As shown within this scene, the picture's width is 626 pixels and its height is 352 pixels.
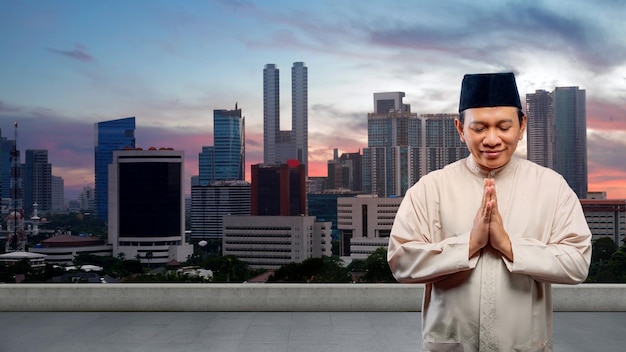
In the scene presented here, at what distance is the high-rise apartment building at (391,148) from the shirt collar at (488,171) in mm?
25154

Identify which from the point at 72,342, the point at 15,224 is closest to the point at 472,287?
the point at 72,342

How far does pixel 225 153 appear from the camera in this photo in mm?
53938

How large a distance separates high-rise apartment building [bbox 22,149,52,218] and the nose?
116 ft

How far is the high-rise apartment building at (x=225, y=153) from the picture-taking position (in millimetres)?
51678

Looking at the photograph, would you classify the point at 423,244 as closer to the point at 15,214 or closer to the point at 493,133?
the point at 493,133

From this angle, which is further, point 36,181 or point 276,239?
point 36,181

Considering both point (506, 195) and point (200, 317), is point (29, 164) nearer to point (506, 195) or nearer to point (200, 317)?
point (200, 317)

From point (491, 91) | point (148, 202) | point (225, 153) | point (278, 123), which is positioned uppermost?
point (278, 123)

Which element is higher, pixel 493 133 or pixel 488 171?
pixel 493 133

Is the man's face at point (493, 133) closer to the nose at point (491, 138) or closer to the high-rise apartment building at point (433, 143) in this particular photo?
the nose at point (491, 138)

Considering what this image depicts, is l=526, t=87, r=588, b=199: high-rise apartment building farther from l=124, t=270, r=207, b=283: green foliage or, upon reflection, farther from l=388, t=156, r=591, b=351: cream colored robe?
l=388, t=156, r=591, b=351: cream colored robe

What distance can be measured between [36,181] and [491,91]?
37.9 metres

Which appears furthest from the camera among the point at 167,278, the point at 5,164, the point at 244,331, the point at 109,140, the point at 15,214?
the point at 109,140

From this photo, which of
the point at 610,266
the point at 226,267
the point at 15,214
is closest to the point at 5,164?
the point at 15,214
